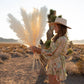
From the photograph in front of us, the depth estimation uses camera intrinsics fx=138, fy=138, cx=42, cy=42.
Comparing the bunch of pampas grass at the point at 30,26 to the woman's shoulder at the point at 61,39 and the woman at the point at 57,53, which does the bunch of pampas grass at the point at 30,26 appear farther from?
the woman's shoulder at the point at 61,39

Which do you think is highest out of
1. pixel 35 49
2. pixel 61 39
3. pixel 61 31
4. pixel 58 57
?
pixel 61 31

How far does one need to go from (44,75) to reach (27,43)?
5120mm

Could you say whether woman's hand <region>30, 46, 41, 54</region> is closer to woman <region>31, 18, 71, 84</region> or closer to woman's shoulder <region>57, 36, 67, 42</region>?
woman <region>31, 18, 71, 84</region>

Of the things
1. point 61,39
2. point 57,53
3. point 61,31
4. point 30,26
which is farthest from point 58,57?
point 30,26

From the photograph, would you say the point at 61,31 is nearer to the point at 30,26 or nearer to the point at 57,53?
the point at 57,53

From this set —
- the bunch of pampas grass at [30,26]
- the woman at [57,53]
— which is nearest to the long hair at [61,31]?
the woman at [57,53]

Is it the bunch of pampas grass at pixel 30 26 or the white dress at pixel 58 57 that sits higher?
the bunch of pampas grass at pixel 30 26

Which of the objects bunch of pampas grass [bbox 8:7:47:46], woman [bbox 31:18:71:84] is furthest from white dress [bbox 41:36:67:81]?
bunch of pampas grass [bbox 8:7:47:46]

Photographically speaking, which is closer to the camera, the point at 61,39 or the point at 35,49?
the point at 61,39

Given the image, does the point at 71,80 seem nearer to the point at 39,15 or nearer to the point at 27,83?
the point at 27,83

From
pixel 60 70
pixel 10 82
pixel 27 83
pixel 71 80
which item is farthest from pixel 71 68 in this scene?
pixel 60 70

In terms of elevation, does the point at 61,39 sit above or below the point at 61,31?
below

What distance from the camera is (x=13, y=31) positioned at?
2.33m

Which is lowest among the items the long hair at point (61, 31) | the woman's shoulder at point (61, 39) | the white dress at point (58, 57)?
the white dress at point (58, 57)
